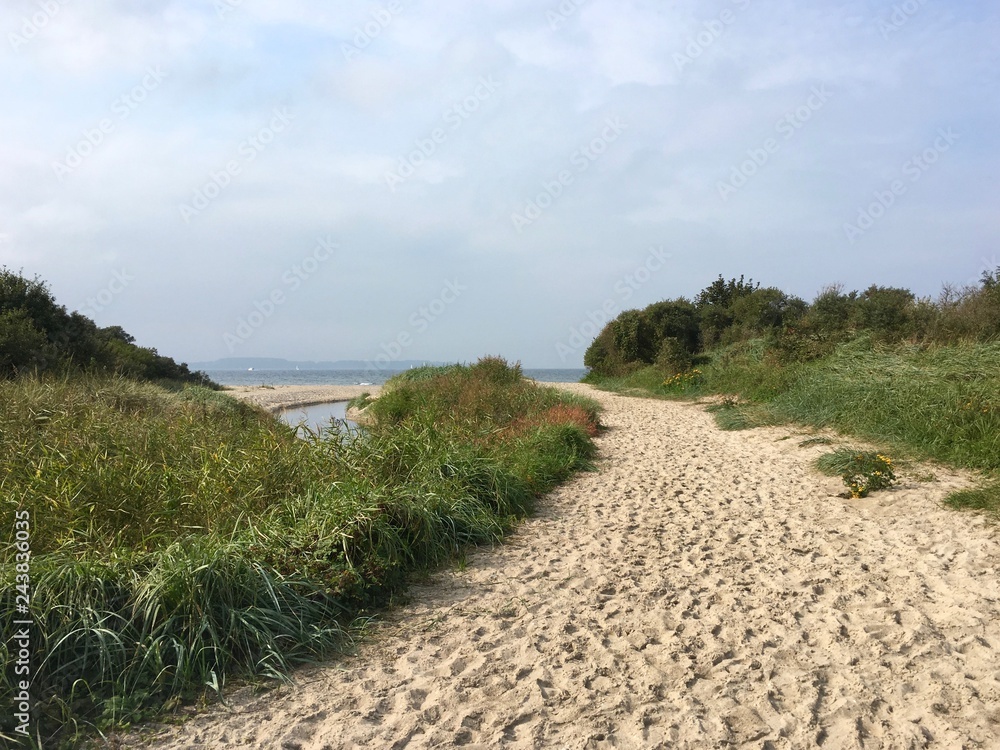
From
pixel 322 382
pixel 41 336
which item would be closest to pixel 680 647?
pixel 41 336

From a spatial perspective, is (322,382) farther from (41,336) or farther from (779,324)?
(41,336)

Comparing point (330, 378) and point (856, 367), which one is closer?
point (856, 367)

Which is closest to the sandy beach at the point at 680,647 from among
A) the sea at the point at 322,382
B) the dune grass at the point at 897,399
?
the dune grass at the point at 897,399

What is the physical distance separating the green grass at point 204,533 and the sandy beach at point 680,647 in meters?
0.32

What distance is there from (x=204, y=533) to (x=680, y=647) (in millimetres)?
3437

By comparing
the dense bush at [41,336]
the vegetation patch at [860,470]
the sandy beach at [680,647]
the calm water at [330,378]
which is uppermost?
the dense bush at [41,336]

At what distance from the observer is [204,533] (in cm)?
490

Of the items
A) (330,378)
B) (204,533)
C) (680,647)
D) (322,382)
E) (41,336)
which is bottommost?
(680,647)

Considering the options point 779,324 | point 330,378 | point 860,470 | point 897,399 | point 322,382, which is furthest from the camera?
point 330,378

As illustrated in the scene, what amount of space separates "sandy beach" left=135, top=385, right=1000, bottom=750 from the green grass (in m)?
0.32

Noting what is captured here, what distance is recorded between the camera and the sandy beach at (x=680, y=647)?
10.1 ft

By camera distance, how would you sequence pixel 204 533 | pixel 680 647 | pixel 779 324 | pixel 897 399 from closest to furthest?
1. pixel 680 647
2. pixel 204 533
3. pixel 897 399
4. pixel 779 324

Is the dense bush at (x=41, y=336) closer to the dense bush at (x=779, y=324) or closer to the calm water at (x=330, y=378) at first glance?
the dense bush at (x=779, y=324)

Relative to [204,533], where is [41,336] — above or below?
above
